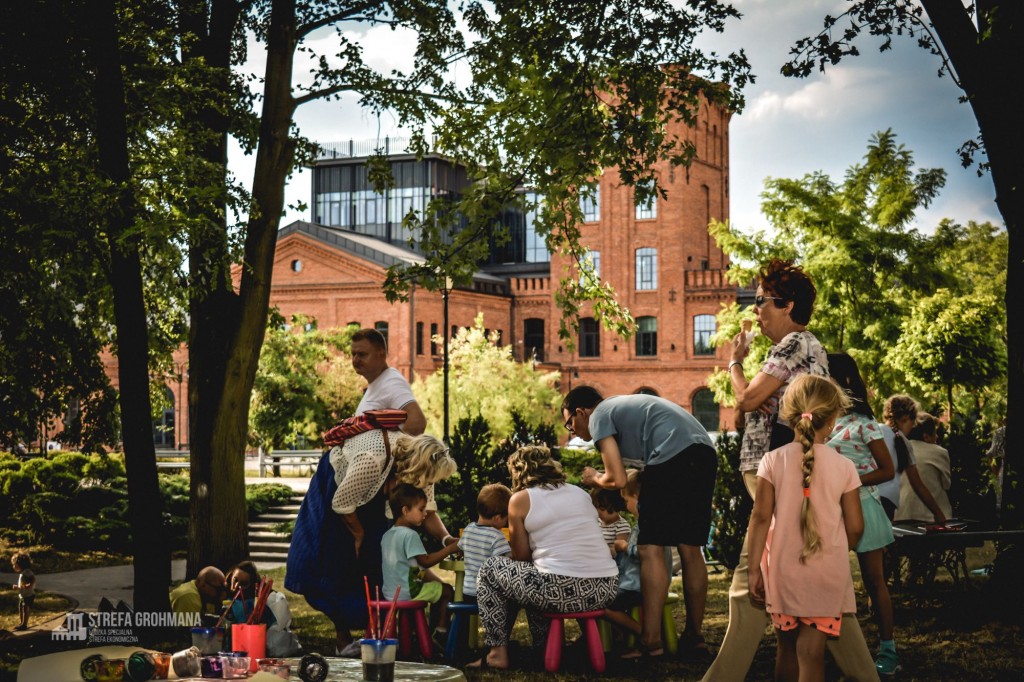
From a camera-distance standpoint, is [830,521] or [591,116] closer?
[830,521]

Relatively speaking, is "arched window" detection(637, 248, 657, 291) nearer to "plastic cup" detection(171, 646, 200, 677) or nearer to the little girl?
the little girl

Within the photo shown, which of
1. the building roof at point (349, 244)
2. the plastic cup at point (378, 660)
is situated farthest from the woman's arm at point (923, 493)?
the building roof at point (349, 244)

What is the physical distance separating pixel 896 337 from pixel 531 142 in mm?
14788

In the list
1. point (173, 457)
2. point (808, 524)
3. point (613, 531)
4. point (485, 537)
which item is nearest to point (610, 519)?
point (613, 531)

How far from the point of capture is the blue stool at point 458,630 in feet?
22.6

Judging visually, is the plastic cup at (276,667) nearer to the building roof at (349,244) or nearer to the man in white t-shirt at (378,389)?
the man in white t-shirt at (378,389)

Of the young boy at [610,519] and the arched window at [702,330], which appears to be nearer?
the young boy at [610,519]

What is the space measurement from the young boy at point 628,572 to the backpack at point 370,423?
153 centimetres

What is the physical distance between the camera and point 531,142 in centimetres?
1093

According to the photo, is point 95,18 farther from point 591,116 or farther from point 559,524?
point 559,524

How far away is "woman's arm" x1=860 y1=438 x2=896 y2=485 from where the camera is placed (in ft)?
21.2

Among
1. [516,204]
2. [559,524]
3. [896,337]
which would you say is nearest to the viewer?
[559,524]

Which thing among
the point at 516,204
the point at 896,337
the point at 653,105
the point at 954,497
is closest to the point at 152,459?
the point at 516,204

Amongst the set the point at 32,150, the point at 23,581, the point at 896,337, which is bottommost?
the point at 23,581
